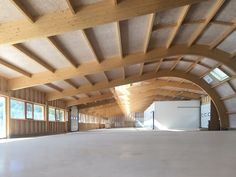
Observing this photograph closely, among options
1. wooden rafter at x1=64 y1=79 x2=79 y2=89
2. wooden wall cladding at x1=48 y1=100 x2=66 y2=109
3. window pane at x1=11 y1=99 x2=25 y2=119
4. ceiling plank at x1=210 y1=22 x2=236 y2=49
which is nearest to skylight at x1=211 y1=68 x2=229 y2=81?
ceiling plank at x1=210 y1=22 x2=236 y2=49

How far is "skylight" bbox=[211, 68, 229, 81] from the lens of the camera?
22375mm

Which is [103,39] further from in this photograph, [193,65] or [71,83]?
[193,65]

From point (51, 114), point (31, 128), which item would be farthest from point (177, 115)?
point (31, 128)

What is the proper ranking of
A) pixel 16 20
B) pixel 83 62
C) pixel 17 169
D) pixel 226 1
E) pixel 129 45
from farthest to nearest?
pixel 83 62 → pixel 129 45 → pixel 226 1 → pixel 16 20 → pixel 17 169

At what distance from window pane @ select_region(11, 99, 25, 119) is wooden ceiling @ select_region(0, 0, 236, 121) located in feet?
4.66

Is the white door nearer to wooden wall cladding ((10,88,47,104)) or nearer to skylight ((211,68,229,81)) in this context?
wooden wall cladding ((10,88,47,104))

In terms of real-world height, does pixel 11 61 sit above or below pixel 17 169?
above

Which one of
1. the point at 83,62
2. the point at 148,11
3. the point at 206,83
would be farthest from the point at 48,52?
the point at 206,83

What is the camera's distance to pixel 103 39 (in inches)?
506

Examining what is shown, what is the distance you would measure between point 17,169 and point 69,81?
54.2ft

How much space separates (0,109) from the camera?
51.7 ft

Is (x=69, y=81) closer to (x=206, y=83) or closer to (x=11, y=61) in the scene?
(x=11, y=61)

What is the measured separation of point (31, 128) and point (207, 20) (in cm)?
1362

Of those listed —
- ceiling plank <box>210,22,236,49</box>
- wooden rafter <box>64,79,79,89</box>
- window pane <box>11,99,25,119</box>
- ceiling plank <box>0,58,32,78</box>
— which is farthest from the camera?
wooden rafter <box>64,79,79,89</box>
